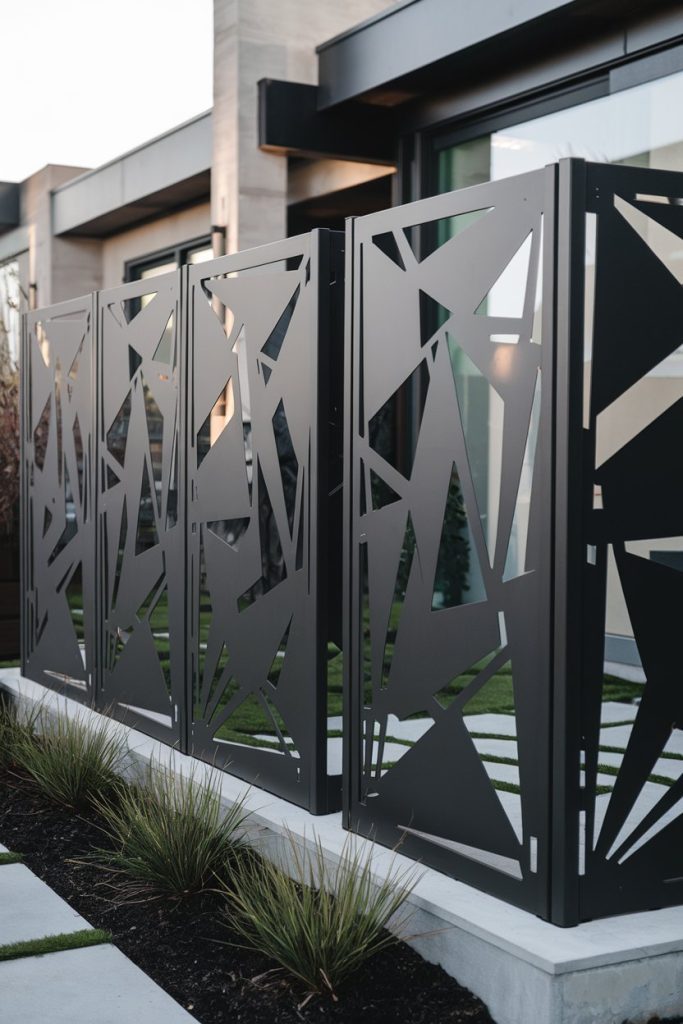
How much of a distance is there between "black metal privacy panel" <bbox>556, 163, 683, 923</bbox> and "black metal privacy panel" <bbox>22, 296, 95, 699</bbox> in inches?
→ 129

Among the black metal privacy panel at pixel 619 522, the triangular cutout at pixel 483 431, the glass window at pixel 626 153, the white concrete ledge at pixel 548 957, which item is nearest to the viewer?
the white concrete ledge at pixel 548 957

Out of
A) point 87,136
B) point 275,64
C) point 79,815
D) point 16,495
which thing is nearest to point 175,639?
point 79,815

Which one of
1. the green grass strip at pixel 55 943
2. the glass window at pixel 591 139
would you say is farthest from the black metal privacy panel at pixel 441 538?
the glass window at pixel 591 139

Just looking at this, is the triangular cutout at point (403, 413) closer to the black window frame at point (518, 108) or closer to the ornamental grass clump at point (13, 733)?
the black window frame at point (518, 108)

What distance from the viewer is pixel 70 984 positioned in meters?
2.92

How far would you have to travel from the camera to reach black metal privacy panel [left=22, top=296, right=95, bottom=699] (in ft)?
18.5

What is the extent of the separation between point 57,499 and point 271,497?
236 centimetres

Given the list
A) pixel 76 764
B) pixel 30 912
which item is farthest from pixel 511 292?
pixel 30 912

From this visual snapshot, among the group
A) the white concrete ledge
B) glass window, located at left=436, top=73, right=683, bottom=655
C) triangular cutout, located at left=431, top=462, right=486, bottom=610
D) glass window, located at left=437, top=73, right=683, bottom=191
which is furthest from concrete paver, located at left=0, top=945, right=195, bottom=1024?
triangular cutout, located at left=431, top=462, right=486, bottom=610

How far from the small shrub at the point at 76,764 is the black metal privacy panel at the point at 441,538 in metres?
1.35

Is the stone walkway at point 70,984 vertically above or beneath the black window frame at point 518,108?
beneath

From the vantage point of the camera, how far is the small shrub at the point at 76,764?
4.44 m

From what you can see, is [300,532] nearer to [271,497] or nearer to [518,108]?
[271,497]

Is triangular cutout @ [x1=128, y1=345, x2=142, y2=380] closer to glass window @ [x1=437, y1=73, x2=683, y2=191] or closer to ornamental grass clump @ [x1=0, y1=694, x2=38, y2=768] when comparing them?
ornamental grass clump @ [x1=0, y1=694, x2=38, y2=768]
